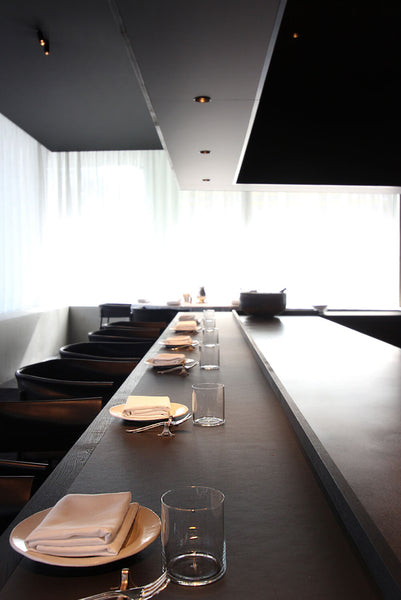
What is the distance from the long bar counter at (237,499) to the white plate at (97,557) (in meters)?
0.03

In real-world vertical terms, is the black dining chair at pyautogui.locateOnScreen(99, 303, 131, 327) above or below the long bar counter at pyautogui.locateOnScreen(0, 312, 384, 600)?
above

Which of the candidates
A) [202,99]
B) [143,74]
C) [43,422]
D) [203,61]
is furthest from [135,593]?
[202,99]

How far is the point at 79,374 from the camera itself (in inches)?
112

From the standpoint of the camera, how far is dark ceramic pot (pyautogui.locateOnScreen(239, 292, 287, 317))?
434 cm

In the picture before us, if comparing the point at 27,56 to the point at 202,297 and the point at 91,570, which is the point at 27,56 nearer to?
the point at 202,297

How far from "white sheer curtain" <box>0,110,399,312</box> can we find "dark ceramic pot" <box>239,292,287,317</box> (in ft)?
13.0

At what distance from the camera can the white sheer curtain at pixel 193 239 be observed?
8.48 meters

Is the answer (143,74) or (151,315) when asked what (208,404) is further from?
(151,315)

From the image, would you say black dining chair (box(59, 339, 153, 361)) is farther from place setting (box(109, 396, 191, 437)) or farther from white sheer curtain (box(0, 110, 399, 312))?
white sheer curtain (box(0, 110, 399, 312))

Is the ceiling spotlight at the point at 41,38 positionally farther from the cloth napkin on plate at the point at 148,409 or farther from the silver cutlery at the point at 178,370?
the cloth napkin on plate at the point at 148,409

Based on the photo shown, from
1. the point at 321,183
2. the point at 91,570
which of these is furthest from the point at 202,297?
the point at 91,570

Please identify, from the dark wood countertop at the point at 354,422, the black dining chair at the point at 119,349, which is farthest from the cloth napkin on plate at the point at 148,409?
the black dining chair at the point at 119,349

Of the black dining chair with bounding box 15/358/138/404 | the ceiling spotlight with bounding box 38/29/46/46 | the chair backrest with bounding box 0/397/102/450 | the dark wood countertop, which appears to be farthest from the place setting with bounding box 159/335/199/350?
the ceiling spotlight with bounding box 38/29/46/46

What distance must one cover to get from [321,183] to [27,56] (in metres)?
3.02
